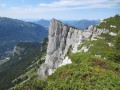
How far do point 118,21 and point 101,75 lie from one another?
300 ft

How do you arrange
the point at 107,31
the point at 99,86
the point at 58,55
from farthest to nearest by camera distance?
1. the point at 58,55
2. the point at 107,31
3. the point at 99,86

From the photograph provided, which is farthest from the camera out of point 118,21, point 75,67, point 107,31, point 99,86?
point 118,21

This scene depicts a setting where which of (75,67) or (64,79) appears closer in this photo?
(64,79)

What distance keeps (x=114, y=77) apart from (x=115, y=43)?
4195 cm

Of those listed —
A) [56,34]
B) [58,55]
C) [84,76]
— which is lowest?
[58,55]

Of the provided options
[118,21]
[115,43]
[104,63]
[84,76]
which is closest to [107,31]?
[118,21]

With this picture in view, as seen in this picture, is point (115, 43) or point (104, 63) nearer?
point (104, 63)

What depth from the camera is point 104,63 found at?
63.6m

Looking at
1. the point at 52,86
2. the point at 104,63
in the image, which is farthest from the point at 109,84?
the point at 104,63

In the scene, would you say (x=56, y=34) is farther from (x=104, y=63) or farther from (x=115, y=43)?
(x=104, y=63)

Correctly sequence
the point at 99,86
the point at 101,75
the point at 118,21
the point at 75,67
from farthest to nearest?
the point at 118,21 → the point at 75,67 → the point at 101,75 → the point at 99,86

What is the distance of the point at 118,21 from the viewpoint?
140 meters

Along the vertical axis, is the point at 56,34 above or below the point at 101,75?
below

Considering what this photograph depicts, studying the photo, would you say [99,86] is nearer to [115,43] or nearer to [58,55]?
[115,43]
